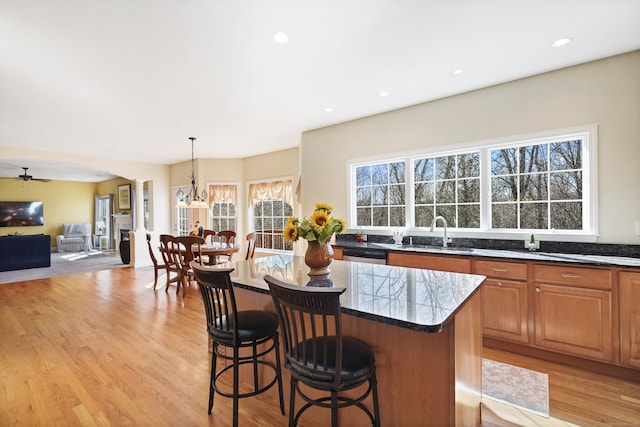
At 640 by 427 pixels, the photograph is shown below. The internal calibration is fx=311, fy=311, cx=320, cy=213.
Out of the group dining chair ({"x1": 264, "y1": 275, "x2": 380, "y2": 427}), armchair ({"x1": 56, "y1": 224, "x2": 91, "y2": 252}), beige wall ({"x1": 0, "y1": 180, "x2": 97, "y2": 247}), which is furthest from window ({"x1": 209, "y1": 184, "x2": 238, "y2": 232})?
beige wall ({"x1": 0, "y1": 180, "x2": 97, "y2": 247})

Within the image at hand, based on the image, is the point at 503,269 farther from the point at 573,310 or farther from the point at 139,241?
the point at 139,241

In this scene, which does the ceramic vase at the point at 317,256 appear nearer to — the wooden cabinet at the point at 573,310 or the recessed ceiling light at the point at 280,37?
the recessed ceiling light at the point at 280,37

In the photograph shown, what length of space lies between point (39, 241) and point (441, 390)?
9.82m

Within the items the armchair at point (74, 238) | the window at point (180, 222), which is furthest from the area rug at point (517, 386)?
the armchair at point (74, 238)

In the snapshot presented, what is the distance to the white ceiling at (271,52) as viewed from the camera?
2.10 metres

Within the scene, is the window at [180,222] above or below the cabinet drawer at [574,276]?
above

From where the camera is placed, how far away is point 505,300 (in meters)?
2.89

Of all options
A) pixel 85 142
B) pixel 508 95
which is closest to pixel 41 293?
pixel 85 142

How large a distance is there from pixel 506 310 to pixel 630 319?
829mm

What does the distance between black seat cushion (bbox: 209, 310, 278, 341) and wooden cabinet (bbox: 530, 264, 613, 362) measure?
232 centimetres

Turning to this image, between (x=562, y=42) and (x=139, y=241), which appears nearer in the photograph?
(x=562, y=42)

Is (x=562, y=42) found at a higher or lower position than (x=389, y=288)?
higher

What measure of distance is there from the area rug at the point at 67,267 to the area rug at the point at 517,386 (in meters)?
8.27

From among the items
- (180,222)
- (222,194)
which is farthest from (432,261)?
(180,222)
